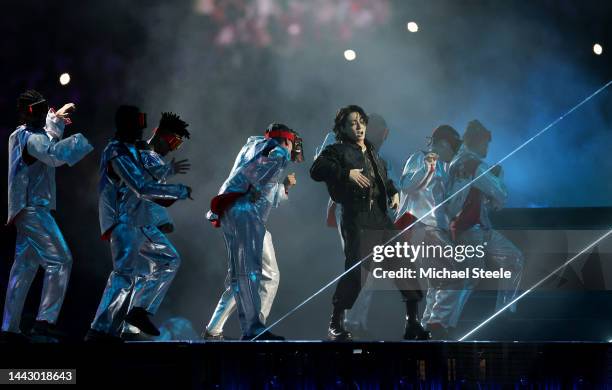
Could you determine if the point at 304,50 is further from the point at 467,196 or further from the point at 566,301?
the point at 566,301

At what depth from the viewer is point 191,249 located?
8.41 meters

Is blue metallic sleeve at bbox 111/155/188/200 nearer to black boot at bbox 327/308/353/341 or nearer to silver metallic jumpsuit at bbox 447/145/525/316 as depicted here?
black boot at bbox 327/308/353/341

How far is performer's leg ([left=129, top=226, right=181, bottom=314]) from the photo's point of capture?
5633 mm

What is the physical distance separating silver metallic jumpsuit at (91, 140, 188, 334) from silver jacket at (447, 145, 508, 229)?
3087 mm

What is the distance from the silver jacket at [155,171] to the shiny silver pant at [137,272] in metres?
0.10

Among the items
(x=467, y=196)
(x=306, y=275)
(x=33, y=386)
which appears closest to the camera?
(x=33, y=386)

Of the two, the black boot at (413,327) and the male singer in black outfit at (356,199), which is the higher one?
the male singer in black outfit at (356,199)

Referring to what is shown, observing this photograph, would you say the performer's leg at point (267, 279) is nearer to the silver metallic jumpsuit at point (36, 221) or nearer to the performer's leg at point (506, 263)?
the silver metallic jumpsuit at point (36, 221)

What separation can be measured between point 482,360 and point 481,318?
2989mm

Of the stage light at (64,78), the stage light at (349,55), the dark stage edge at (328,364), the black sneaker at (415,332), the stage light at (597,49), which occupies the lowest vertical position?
the dark stage edge at (328,364)

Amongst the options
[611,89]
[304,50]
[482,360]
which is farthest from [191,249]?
[611,89]

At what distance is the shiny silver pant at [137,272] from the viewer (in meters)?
5.14

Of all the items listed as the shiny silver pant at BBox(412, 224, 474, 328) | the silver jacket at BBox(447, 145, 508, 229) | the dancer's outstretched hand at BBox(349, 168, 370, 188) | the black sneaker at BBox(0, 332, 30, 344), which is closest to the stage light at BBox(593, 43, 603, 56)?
the silver jacket at BBox(447, 145, 508, 229)

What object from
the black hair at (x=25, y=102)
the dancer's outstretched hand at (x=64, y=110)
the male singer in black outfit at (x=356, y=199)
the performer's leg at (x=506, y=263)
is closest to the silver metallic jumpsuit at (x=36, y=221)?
the black hair at (x=25, y=102)
